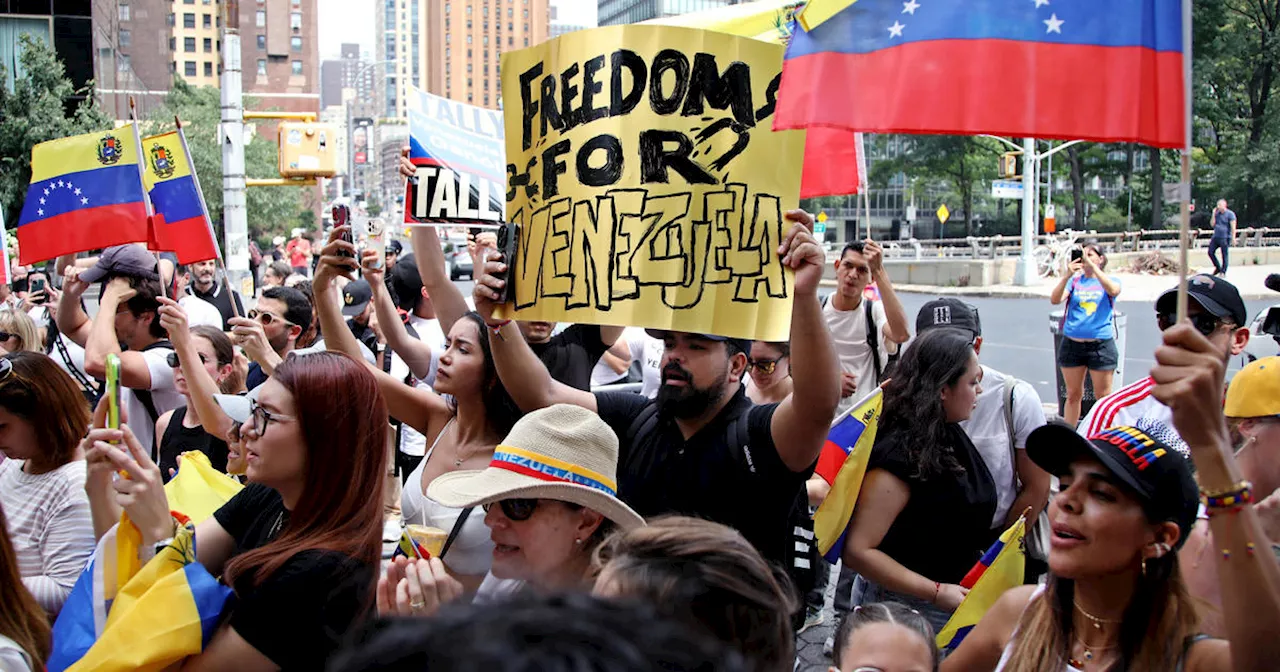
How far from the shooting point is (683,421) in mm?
3555

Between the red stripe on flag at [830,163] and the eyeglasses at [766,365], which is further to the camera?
the eyeglasses at [766,365]

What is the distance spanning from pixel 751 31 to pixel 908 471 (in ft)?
6.05

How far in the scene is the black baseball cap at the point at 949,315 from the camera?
16.3ft

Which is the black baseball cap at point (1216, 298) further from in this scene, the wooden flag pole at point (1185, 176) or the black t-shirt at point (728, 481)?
the wooden flag pole at point (1185, 176)

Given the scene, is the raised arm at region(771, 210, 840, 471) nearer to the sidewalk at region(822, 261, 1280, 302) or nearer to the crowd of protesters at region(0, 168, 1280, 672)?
the crowd of protesters at region(0, 168, 1280, 672)

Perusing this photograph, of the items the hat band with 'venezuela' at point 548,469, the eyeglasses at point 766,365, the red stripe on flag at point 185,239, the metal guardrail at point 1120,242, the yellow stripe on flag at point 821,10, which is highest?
the metal guardrail at point 1120,242

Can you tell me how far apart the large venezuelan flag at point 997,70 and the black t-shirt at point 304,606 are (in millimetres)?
1586

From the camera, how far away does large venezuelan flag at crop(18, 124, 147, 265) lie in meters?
6.84

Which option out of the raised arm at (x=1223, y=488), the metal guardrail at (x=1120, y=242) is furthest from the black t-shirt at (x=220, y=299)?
the metal guardrail at (x=1120, y=242)

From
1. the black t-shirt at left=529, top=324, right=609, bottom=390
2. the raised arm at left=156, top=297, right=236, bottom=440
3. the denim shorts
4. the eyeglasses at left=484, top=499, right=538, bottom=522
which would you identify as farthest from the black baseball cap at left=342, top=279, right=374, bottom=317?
the denim shorts

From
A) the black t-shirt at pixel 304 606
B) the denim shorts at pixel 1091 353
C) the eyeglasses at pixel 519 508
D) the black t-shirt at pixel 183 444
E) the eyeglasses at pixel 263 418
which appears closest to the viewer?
Answer: the black t-shirt at pixel 304 606

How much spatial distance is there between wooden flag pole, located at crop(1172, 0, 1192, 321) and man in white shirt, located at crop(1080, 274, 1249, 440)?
207cm

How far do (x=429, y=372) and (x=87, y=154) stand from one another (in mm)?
2987

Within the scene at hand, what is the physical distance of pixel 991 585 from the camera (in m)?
3.34
